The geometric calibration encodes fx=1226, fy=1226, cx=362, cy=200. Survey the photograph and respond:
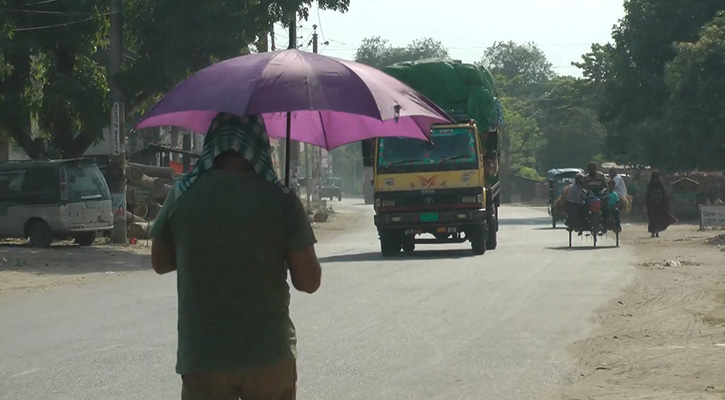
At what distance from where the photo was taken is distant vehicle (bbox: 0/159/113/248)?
91.1 feet

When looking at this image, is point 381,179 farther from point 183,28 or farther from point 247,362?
point 247,362


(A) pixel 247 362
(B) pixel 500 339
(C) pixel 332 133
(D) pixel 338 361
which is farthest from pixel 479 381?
(A) pixel 247 362

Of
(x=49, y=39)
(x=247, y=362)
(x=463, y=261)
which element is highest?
(x=49, y=39)

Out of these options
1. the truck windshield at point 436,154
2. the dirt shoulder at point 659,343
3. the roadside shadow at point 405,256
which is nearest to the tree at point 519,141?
the roadside shadow at point 405,256

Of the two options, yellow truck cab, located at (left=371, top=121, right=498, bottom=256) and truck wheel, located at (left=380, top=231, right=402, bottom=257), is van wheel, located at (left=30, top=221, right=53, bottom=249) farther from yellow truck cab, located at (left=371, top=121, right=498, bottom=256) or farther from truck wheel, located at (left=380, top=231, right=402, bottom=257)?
yellow truck cab, located at (left=371, top=121, right=498, bottom=256)

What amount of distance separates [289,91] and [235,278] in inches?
34.1

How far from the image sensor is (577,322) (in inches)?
515

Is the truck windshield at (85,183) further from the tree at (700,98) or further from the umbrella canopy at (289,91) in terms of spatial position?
the tree at (700,98)

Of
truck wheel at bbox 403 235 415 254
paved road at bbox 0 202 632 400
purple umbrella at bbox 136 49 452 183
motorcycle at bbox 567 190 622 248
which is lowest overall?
truck wheel at bbox 403 235 415 254

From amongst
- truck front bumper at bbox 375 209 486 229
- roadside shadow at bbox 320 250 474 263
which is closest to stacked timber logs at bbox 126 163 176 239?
roadside shadow at bbox 320 250 474 263

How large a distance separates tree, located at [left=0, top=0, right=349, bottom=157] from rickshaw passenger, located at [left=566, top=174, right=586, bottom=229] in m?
7.54

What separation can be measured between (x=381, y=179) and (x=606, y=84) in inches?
1219

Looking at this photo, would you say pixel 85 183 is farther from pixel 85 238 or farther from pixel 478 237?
pixel 478 237

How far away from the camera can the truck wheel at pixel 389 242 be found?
25.1m
